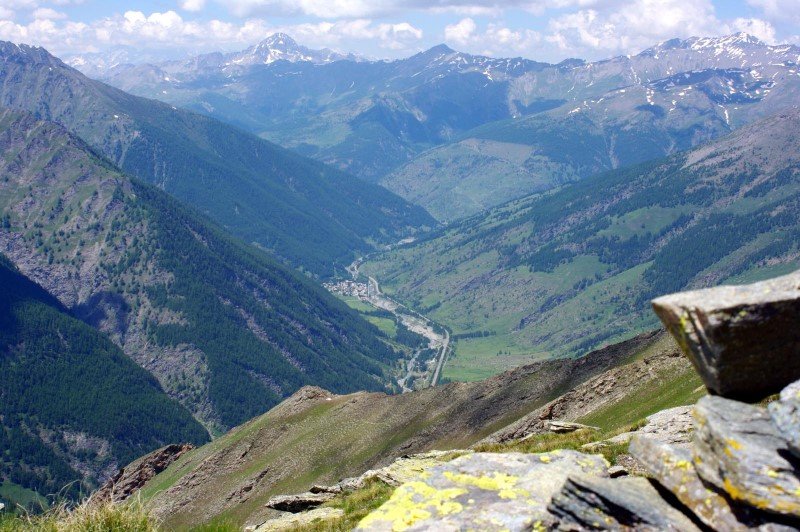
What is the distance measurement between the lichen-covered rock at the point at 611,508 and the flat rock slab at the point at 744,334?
3.42 m

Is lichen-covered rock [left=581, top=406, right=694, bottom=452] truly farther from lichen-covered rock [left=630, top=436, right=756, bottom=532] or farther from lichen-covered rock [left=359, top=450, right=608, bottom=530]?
lichen-covered rock [left=630, top=436, right=756, bottom=532]

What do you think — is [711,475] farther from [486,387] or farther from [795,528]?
[486,387]

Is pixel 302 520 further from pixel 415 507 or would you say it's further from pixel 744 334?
pixel 744 334

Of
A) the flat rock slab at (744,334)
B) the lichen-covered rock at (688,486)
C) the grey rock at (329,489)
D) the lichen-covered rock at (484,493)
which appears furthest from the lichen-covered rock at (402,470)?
the flat rock slab at (744,334)

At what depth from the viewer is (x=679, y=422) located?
114 ft

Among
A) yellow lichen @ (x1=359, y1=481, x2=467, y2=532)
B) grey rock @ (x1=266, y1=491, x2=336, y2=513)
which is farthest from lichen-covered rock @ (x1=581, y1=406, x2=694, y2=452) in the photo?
grey rock @ (x1=266, y1=491, x2=336, y2=513)

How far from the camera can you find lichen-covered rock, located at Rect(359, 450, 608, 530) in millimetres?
18562

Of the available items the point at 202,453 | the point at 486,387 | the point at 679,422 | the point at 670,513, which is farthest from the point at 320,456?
the point at 670,513

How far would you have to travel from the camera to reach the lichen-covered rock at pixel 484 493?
1856 cm

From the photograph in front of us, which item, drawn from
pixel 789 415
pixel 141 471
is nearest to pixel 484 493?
pixel 789 415

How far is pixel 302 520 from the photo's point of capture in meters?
35.7

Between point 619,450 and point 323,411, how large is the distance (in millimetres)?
88310

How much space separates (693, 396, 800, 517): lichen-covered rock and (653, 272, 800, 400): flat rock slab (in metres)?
0.93

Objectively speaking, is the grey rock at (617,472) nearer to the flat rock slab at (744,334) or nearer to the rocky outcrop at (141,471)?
the flat rock slab at (744,334)
